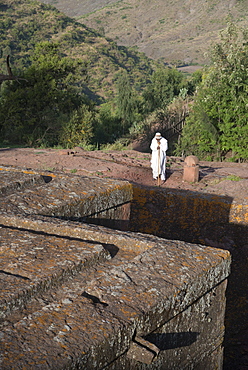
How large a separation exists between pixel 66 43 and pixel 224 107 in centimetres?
3759

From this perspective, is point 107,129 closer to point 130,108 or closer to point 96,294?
point 130,108

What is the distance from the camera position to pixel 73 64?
2039cm

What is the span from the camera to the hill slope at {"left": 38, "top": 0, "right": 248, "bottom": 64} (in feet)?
239

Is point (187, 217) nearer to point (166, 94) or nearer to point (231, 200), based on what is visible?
point (231, 200)

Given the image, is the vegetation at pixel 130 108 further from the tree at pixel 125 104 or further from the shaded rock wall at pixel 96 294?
the shaded rock wall at pixel 96 294

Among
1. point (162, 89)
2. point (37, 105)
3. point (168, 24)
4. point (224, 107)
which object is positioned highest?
point (168, 24)

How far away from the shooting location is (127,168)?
9.09 meters

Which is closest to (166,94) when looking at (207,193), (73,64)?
(73,64)

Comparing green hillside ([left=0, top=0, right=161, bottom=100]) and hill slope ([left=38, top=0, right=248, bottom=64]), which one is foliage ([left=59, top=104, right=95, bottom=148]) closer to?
green hillside ([left=0, top=0, right=161, bottom=100])

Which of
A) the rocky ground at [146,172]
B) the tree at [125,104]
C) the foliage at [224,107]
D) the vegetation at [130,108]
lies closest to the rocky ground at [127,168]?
the rocky ground at [146,172]

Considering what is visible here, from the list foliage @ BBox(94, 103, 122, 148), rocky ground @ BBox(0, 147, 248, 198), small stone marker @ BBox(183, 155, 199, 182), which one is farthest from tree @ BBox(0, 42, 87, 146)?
small stone marker @ BBox(183, 155, 199, 182)

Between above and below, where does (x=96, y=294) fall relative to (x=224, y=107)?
below

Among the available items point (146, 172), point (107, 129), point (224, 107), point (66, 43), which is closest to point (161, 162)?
point (146, 172)

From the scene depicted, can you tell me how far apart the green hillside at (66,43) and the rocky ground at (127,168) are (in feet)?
112
